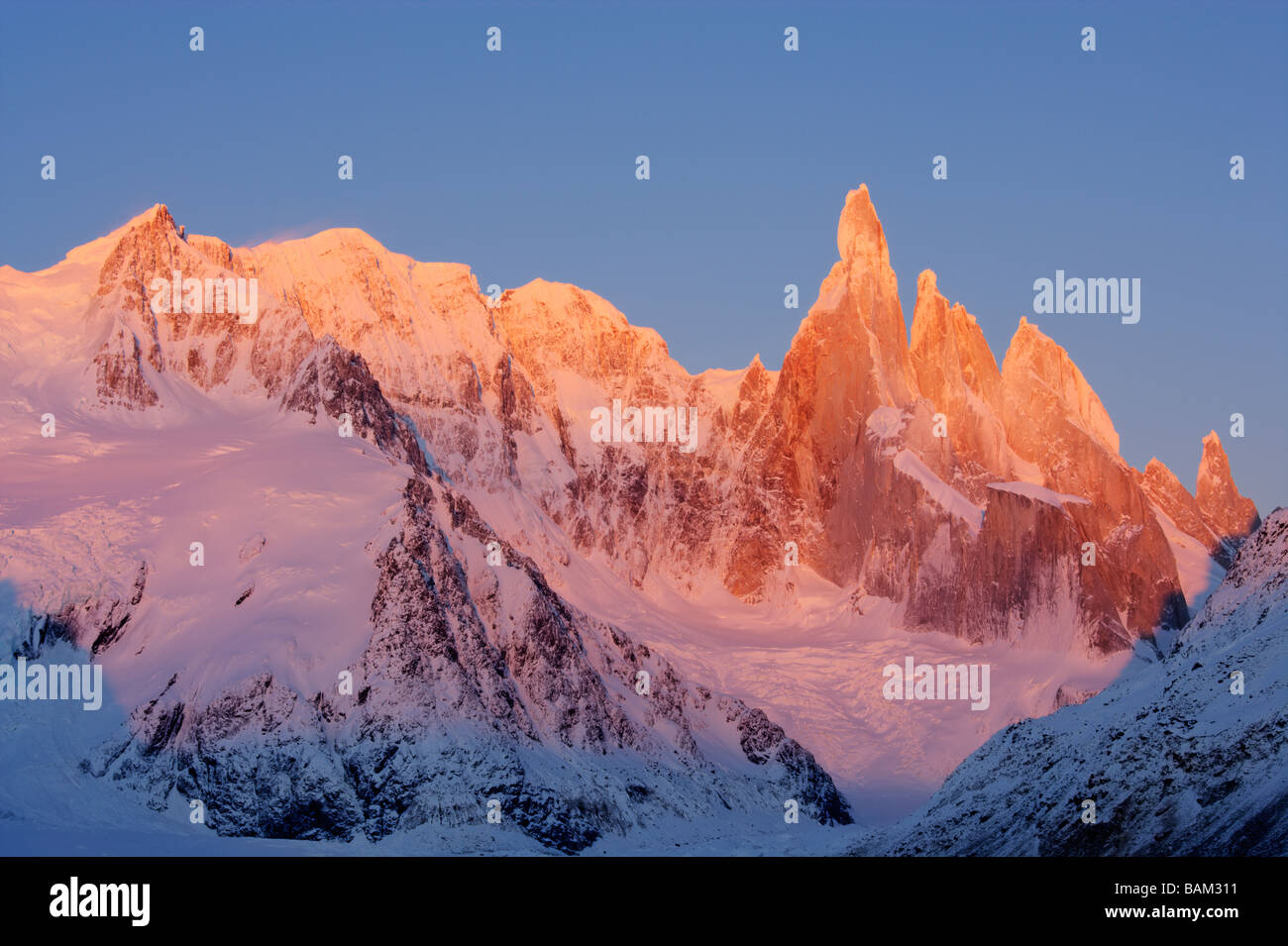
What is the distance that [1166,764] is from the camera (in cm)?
10638

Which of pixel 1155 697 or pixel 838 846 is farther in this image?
pixel 838 846

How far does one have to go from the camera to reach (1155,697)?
387ft

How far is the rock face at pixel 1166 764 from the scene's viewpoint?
99.9 meters

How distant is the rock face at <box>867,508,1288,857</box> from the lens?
328ft
